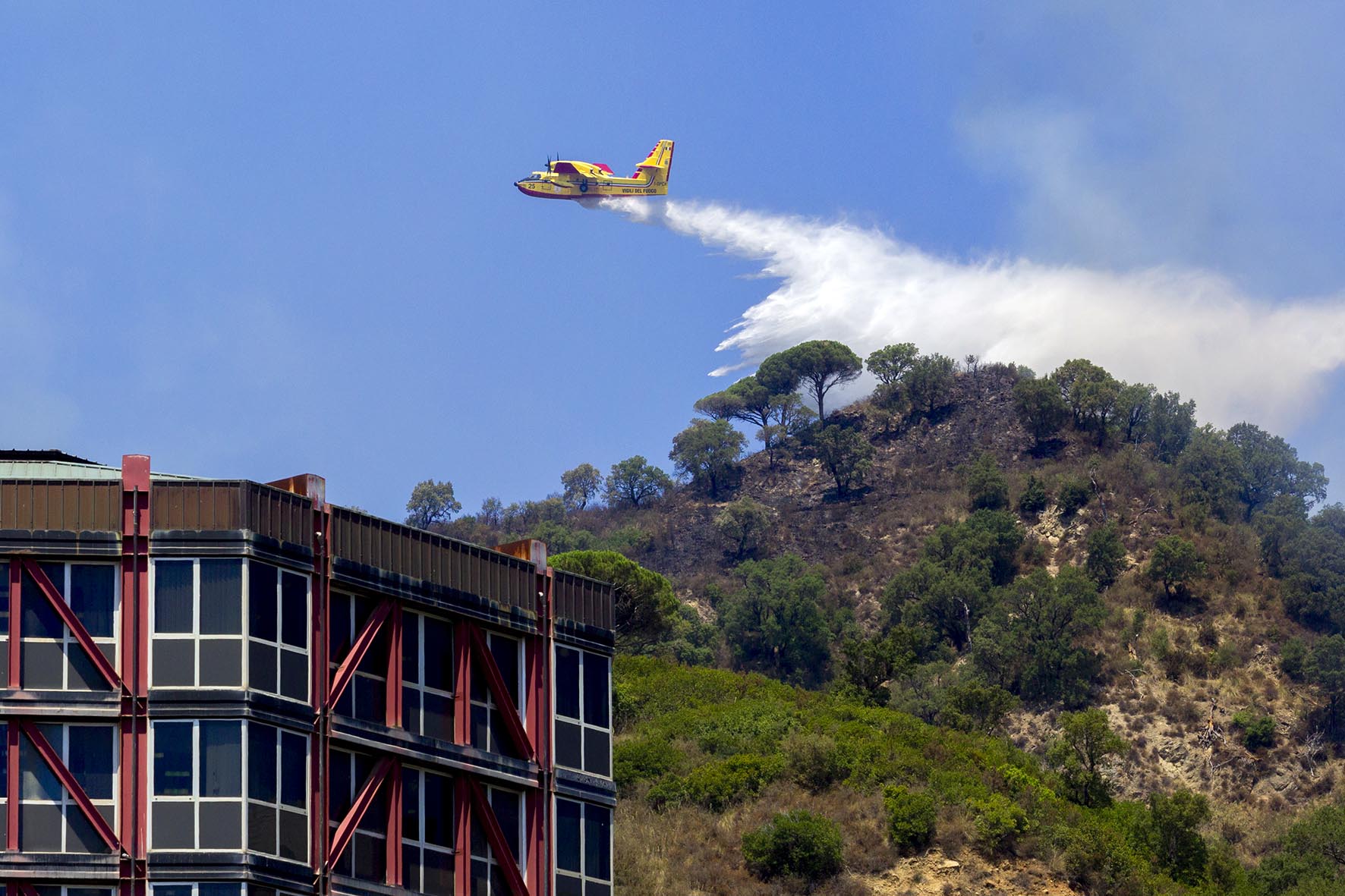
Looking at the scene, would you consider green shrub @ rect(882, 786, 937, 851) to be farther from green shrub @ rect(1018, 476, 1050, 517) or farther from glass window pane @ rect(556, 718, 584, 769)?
green shrub @ rect(1018, 476, 1050, 517)

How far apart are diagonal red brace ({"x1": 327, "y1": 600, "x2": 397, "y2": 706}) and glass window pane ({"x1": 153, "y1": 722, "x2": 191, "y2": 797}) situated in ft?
10.8

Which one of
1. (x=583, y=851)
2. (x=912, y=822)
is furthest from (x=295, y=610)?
(x=912, y=822)

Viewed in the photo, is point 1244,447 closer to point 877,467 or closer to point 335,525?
point 877,467

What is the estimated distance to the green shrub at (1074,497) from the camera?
161 meters

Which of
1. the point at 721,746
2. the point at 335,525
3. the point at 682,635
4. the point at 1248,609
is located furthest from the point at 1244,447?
the point at 335,525

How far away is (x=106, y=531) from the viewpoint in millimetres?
45969

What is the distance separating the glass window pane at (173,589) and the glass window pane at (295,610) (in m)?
1.96

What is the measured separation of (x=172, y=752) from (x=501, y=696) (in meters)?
9.13

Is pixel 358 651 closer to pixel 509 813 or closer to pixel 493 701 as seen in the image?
pixel 493 701

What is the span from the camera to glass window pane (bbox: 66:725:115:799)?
44.9 meters

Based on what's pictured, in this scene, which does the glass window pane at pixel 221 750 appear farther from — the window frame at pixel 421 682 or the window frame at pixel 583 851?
the window frame at pixel 583 851

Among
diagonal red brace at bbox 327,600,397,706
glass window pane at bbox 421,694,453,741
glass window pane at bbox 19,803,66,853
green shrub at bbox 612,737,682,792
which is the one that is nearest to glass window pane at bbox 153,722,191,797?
glass window pane at bbox 19,803,66,853

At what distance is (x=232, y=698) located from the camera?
148 ft

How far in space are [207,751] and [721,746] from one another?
51.0 metres
